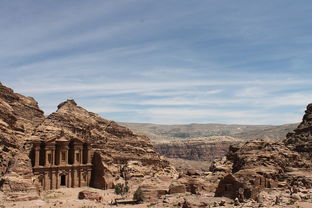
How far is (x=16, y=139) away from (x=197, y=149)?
109 meters

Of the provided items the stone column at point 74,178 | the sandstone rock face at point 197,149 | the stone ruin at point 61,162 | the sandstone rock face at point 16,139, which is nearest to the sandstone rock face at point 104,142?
the stone ruin at point 61,162

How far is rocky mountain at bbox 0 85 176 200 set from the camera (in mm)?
54594

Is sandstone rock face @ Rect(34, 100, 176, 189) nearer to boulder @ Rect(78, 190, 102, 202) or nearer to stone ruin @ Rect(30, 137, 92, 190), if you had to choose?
stone ruin @ Rect(30, 137, 92, 190)

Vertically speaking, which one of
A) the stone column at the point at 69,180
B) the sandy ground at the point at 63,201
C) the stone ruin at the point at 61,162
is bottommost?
the sandy ground at the point at 63,201

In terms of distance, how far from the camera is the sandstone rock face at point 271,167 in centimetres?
4292

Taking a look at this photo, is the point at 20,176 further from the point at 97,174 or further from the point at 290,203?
the point at 290,203

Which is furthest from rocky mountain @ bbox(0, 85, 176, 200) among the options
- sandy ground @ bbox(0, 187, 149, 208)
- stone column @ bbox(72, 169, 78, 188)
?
stone column @ bbox(72, 169, 78, 188)

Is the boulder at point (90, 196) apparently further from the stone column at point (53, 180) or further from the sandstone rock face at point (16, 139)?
the stone column at point (53, 180)

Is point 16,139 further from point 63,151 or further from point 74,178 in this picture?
point 74,178

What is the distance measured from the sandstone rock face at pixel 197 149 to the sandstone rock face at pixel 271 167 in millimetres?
98909

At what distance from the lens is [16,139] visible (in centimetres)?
5659

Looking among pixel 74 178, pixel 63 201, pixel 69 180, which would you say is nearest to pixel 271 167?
pixel 63 201

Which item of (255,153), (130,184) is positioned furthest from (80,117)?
(255,153)

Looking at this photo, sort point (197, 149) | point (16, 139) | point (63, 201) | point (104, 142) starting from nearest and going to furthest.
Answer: point (63, 201) < point (16, 139) < point (104, 142) < point (197, 149)
